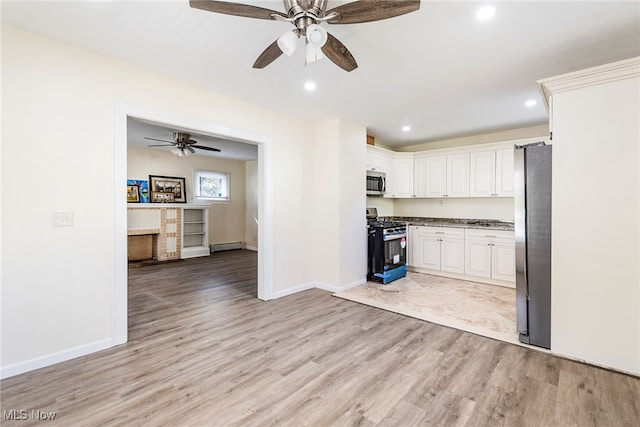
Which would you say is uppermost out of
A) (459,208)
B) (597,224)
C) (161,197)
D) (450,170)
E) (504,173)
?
(450,170)

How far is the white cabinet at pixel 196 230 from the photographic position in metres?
7.44

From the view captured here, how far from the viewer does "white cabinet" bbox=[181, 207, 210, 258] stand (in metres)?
7.44

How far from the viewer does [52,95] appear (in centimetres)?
229

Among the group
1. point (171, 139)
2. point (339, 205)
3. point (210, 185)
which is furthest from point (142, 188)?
point (339, 205)

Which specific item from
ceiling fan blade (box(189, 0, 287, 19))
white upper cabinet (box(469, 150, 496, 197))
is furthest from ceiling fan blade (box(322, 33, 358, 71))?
white upper cabinet (box(469, 150, 496, 197))

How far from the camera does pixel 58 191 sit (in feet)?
7.64

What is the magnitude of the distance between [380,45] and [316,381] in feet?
8.73

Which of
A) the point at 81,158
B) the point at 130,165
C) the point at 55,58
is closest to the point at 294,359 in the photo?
the point at 81,158

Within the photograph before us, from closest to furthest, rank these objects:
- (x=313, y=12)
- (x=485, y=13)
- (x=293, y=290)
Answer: (x=313, y=12) < (x=485, y=13) < (x=293, y=290)

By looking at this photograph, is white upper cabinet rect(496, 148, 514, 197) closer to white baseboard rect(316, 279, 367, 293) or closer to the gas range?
the gas range

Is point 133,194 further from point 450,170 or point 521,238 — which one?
point 521,238

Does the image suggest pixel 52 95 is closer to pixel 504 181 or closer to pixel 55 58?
pixel 55 58

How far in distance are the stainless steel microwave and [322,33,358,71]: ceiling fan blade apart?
3105 mm

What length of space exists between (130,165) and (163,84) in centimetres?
448
